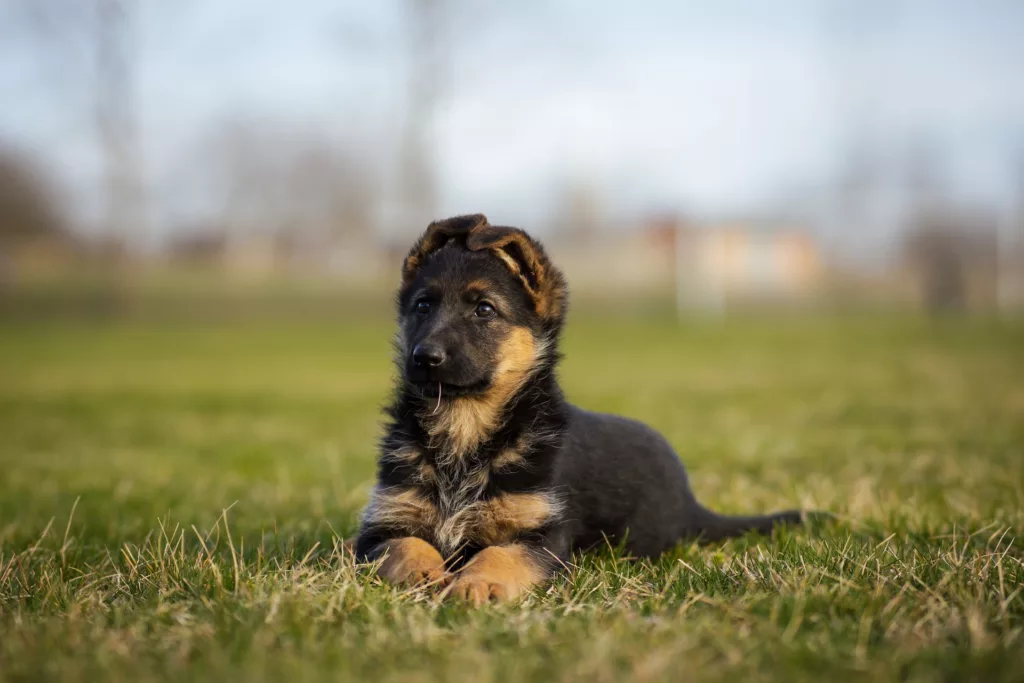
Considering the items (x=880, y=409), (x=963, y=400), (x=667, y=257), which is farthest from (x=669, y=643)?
(x=667, y=257)

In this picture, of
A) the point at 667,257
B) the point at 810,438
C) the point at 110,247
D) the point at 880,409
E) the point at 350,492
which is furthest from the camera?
the point at 667,257

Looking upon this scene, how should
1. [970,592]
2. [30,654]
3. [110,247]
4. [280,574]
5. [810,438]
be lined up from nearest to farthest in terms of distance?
1. [30,654]
2. [970,592]
3. [280,574]
4. [810,438]
5. [110,247]

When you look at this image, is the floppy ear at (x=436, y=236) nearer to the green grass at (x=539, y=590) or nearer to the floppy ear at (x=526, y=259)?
the floppy ear at (x=526, y=259)

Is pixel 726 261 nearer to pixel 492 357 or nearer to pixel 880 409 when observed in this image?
pixel 880 409

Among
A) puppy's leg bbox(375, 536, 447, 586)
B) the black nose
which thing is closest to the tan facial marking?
the black nose

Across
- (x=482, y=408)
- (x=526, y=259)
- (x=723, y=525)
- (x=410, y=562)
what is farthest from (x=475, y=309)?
(x=723, y=525)

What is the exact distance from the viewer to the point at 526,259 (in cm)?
424

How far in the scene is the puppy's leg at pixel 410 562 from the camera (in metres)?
3.61

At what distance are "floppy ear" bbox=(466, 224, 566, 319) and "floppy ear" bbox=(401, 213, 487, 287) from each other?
6 cm

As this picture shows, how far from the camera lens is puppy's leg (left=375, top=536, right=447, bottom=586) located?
11.8ft

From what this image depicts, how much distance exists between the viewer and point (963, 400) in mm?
11906

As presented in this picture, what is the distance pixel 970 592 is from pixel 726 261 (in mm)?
43699

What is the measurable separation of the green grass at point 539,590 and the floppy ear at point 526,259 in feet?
3.93

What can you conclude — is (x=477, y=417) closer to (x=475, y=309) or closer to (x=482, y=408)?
(x=482, y=408)
